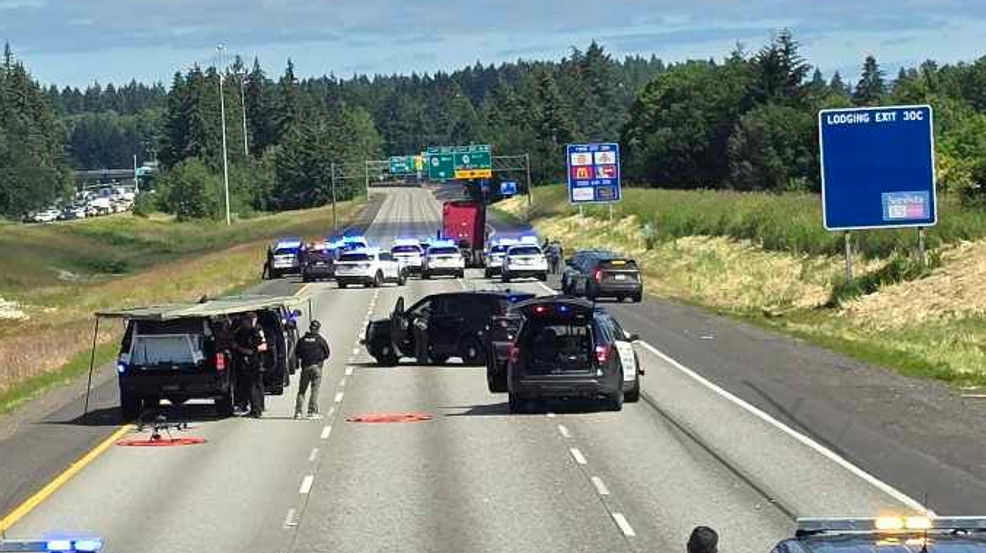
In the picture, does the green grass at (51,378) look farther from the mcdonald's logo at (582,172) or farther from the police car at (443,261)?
the mcdonald's logo at (582,172)

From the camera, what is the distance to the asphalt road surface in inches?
699

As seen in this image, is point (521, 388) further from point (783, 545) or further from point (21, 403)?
point (783, 545)

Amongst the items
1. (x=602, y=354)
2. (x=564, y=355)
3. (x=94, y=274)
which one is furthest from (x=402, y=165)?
(x=602, y=354)

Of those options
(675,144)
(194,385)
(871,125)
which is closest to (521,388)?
(194,385)

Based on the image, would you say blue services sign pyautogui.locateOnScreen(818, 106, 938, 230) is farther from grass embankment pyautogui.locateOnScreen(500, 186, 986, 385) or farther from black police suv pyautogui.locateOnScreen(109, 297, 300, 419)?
black police suv pyautogui.locateOnScreen(109, 297, 300, 419)

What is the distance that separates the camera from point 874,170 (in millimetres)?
49688

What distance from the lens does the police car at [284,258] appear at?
8212 centimetres

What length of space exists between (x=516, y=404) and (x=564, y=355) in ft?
4.65

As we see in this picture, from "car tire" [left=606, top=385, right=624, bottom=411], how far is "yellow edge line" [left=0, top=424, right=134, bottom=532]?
7.70 meters

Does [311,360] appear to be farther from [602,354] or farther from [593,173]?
[593,173]

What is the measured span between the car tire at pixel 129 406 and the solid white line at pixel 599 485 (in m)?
10.6

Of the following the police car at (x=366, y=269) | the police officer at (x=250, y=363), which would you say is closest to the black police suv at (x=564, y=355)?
the police officer at (x=250, y=363)

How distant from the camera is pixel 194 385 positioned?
96.0ft

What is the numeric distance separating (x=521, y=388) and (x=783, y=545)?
21.0 m
